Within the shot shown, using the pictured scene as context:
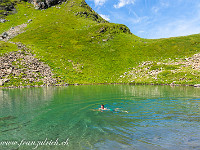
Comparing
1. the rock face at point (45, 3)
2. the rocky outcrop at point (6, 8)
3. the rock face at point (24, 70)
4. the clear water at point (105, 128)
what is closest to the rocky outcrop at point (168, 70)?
the rock face at point (24, 70)

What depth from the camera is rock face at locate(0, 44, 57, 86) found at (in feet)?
200

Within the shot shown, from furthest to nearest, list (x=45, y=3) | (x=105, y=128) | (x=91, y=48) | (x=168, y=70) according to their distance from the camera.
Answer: (x=45, y=3), (x=91, y=48), (x=168, y=70), (x=105, y=128)

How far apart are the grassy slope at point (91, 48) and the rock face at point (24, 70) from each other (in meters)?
5.02

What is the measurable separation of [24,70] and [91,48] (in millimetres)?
43668

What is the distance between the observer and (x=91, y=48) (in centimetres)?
9656

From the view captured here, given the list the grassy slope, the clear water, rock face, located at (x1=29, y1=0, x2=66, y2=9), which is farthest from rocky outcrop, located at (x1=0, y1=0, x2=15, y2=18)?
the clear water

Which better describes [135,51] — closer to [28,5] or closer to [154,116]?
[154,116]

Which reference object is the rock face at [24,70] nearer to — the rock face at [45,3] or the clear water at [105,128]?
the clear water at [105,128]

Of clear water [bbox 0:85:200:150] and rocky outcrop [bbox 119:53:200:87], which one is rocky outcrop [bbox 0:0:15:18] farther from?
clear water [bbox 0:85:200:150]

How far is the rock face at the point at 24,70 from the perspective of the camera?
2399 inches

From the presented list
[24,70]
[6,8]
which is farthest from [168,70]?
[6,8]

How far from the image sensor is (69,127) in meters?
16.2

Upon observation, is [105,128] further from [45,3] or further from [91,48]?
[45,3]

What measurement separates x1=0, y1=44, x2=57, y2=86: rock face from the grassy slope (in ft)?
16.5
